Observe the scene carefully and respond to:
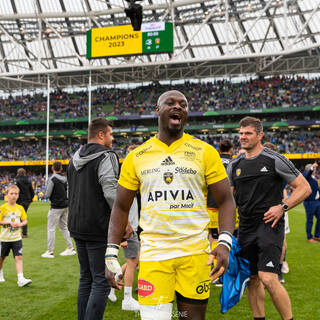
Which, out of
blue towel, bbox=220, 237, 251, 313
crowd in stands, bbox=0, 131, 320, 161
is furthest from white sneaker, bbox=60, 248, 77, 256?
crowd in stands, bbox=0, 131, 320, 161

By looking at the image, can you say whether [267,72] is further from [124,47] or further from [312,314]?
[312,314]

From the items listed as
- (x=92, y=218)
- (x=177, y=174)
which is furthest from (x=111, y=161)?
(x=177, y=174)

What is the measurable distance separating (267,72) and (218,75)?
5.60m

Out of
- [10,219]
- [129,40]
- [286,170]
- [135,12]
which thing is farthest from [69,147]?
[286,170]

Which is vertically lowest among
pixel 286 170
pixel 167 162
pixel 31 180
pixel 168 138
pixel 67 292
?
pixel 31 180

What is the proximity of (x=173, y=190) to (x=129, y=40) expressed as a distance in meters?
21.5

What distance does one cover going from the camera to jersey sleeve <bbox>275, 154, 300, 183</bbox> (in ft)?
11.1

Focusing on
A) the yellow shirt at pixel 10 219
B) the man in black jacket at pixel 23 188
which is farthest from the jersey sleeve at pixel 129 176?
the man in black jacket at pixel 23 188

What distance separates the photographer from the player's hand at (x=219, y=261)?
2.14 metres

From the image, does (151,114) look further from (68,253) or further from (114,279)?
(114,279)

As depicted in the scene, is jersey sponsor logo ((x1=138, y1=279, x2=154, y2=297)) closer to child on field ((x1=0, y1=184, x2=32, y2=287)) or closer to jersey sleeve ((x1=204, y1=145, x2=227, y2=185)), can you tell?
jersey sleeve ((x1=204, y1=145, x2=227, y2=185))

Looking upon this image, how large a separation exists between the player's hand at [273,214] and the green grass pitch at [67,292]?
4.00ft

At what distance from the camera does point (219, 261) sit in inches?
86.4

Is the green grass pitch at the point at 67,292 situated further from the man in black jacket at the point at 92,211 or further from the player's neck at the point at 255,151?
the player's neck at the point at 255,151
